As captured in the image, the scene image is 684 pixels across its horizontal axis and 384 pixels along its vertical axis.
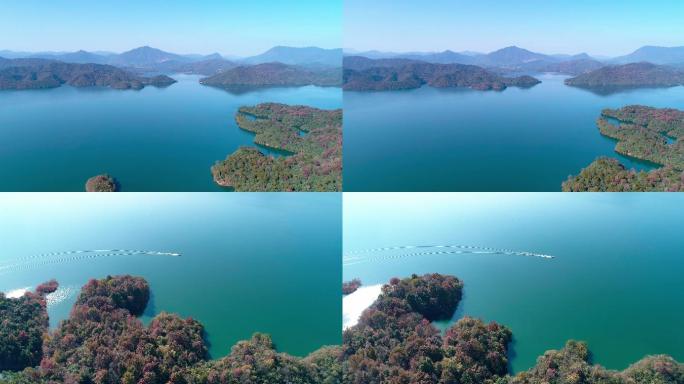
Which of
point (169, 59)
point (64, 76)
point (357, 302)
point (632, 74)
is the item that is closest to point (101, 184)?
point (357, 302)

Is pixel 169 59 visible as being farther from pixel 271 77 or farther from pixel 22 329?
pixel 22 329

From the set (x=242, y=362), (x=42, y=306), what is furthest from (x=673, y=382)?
(x=42, y=306)

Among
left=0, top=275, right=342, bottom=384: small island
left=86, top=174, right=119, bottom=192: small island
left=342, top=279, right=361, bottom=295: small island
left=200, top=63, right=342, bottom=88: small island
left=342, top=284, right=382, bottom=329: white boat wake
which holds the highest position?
left=200, top=63, right=342, bottom=88: small island

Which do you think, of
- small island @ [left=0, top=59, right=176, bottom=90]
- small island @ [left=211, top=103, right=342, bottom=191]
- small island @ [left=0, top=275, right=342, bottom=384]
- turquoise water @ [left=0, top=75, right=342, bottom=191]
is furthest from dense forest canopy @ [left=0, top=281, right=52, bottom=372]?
small island @ [left=0, top=59, right=176, bottom=90]

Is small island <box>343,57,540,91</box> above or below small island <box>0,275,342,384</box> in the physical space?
above

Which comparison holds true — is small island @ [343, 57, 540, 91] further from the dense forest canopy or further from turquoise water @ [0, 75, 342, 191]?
the dense forest canopy

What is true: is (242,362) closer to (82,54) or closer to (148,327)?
(148,327)

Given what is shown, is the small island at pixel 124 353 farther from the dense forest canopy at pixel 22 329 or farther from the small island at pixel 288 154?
the small island at pixel 288 154
